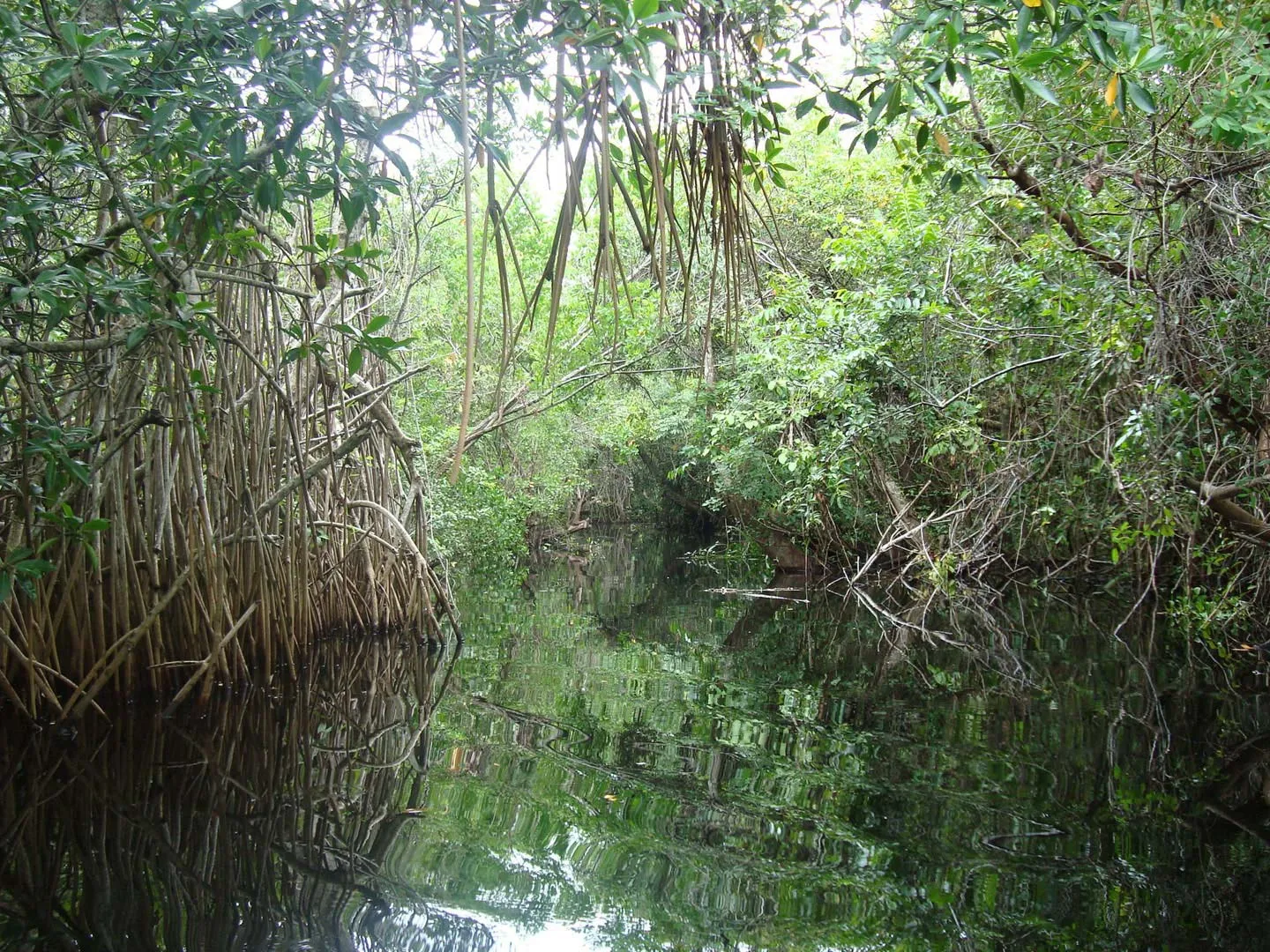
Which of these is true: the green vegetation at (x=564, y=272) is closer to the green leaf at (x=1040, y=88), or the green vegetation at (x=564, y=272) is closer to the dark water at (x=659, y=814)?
the green leaf at (x=1040, y=88)

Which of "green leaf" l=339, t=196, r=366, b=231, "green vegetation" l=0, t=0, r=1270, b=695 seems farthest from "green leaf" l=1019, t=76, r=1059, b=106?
"green leaf" l=339, t=196, r=366, b=231

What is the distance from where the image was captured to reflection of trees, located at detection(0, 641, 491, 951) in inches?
75.7

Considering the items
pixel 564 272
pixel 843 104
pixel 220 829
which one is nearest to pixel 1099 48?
pixel 843 104

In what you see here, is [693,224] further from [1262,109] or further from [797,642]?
[797,642]

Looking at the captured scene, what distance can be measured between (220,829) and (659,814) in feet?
4.04

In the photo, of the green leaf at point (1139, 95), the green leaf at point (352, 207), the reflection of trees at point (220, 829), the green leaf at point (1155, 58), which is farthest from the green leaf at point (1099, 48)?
the reflection of trees at point (220, 829)

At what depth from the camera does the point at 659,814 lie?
2627mm

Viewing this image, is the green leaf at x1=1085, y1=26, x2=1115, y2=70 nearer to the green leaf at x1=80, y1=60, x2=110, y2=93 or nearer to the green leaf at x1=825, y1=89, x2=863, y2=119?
the green leaf at x1=825, y1=89, x2=863, y2=119

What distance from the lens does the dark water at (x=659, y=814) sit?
1959mm

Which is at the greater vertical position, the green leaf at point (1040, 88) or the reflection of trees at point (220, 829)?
the green leaf at point (1040, 88)

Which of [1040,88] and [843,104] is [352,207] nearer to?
[843,104]

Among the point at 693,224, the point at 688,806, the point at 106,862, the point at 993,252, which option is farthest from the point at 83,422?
the point at 993,252

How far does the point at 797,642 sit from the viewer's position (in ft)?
19.7

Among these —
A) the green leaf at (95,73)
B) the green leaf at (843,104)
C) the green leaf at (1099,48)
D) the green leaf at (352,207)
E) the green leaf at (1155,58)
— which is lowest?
the green leaf at (352,207)
